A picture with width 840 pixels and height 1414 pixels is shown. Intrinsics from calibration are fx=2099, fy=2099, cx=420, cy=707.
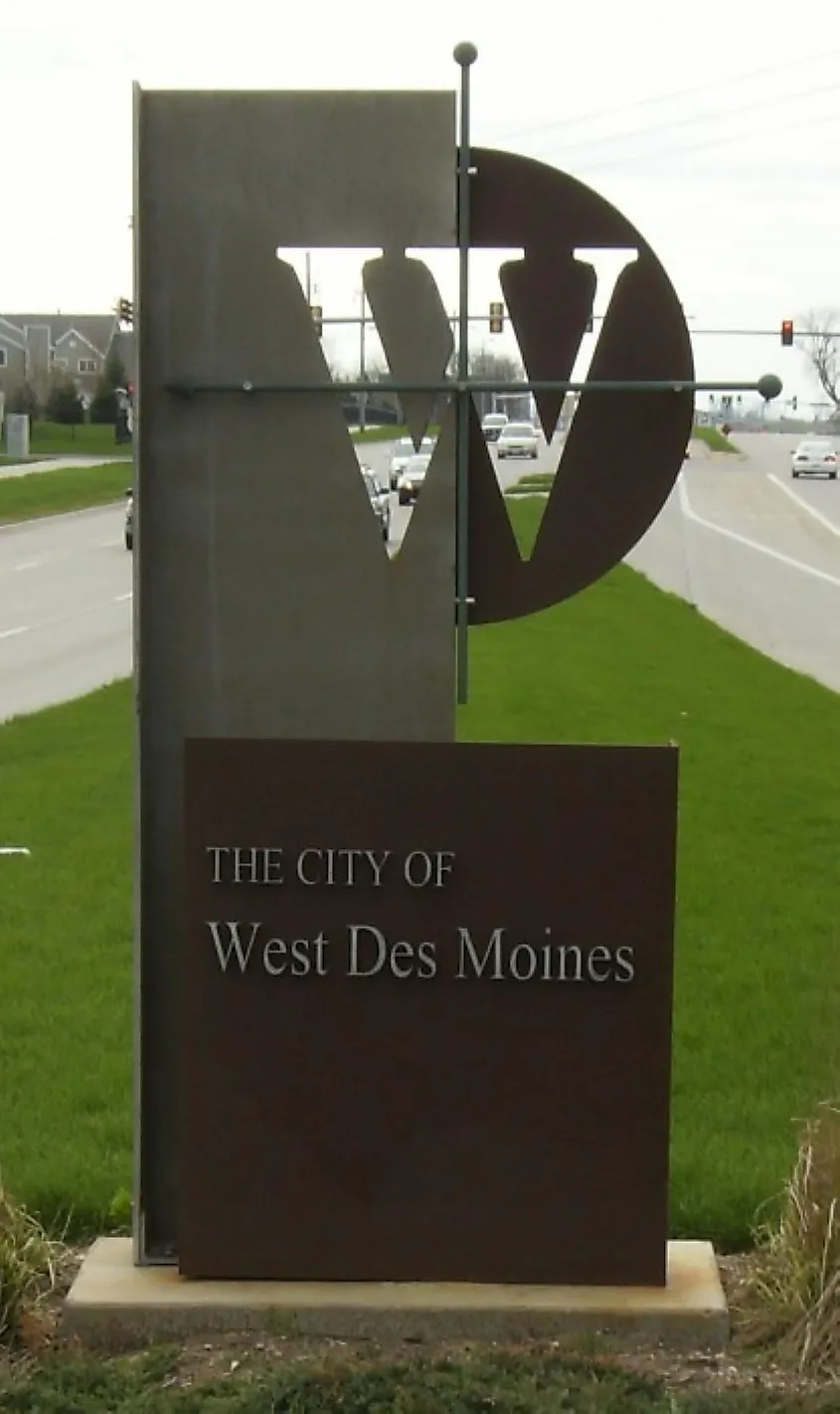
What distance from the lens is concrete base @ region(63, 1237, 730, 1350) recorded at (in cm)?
461

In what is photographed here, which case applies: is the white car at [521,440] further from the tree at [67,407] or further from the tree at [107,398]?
the tree at [67,407]

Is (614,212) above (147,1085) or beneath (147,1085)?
above

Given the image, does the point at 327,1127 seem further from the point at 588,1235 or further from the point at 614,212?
the point at 614,212

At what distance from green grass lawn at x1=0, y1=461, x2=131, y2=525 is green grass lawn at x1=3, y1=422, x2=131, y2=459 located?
1660cm

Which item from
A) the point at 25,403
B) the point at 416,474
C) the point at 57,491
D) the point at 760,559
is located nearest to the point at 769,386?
the point at 416,474

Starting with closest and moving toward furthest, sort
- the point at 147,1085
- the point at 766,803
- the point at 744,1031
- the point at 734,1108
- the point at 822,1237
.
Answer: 1. the point at 822,1237
2. the point at 147,1085
3. the point at 734,1108
4. the point at 744,1031
5. the point at 766,803

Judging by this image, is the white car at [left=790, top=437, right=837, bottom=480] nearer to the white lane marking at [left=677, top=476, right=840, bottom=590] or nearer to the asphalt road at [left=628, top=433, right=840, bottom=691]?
the asphalt road at [left=628, top=433, right=840, bottom=691]

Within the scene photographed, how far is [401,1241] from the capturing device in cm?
476

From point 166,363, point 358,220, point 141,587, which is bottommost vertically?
point 141,587

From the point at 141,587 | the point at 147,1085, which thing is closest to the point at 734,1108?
the point at 147,1085

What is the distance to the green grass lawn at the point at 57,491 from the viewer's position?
5122 centimetres

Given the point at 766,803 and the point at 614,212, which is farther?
the point at 766,803

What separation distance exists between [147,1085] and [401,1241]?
0.73m

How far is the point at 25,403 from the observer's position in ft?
328
